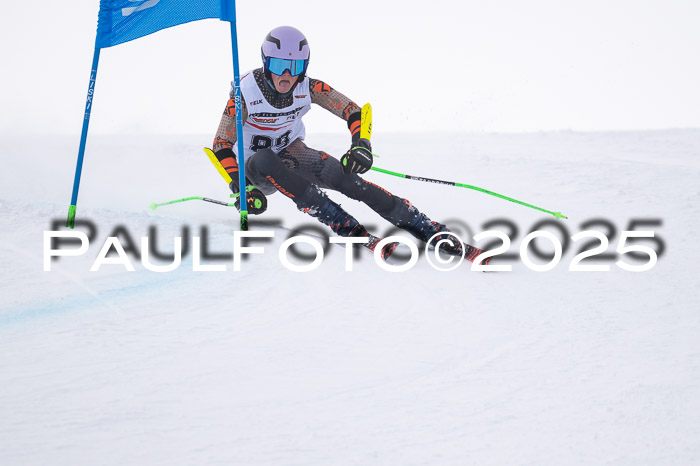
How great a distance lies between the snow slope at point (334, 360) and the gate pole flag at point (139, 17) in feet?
3.15

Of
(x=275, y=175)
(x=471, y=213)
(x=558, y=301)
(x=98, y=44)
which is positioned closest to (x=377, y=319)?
(x=558, y=301)

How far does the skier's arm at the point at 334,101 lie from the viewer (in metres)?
4.44

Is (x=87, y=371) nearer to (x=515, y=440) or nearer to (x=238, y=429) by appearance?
(x=238, y=429)

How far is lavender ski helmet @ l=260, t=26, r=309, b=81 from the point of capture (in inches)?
161

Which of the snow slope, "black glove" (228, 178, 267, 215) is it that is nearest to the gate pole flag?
"black glove" (228, 178, 267, 215)

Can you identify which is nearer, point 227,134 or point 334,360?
point 334,360

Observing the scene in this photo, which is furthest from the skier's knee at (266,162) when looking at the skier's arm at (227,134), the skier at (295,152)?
the skier's arm at (227,134)

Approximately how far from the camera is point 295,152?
459 centimetres

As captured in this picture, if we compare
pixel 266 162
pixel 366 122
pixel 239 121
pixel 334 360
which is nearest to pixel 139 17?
pixel 239 121

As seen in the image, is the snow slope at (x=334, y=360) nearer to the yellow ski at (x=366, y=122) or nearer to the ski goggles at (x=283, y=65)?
the yellow ski at (x=366, y=122)

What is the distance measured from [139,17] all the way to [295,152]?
4.40 feet

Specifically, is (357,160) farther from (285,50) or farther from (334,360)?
(334,360)

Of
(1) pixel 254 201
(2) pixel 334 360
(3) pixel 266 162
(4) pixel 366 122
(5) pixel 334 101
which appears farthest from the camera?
(5) pixel 334 101

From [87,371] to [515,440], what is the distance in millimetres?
1486
